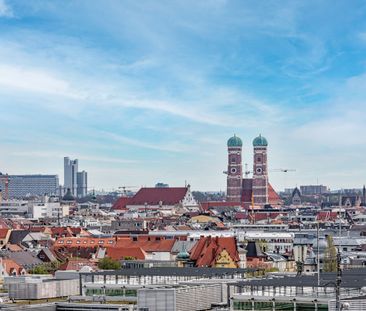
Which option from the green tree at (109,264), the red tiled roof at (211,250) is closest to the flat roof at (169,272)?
the green tree at (109,264)

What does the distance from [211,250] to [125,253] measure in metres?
9.88

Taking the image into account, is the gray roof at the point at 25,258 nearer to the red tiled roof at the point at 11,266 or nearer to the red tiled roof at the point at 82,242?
the red tiled roof at the point at 11,266

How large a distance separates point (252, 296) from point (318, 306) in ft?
8.95

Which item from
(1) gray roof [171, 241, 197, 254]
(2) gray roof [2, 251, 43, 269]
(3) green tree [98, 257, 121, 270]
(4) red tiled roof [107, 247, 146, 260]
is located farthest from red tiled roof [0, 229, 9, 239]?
(3) green tree [98, 257, 121, 270]

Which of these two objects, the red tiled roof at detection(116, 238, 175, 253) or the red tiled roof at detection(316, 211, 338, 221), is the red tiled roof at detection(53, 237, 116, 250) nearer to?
the red tiled roof at detection(116, 238, 175, 253)

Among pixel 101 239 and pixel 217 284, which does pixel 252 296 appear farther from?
pixel 101 239

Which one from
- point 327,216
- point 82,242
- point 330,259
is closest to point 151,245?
point 82,242

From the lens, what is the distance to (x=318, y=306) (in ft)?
153

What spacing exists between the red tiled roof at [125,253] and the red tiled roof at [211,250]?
16.6ft

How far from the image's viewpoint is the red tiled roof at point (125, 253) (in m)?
96.7

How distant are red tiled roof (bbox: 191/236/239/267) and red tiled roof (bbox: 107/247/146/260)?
507 centimetres

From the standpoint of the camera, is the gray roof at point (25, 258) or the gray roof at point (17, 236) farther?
the gray roof at point (17, 236)

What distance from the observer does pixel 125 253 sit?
321 feet

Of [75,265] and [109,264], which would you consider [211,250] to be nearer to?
[109,264]
